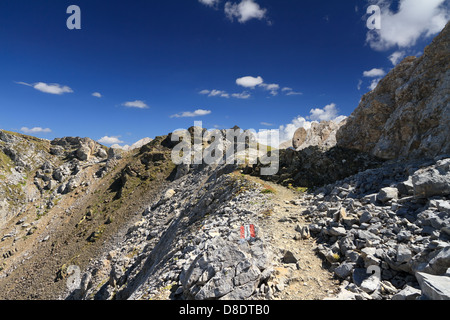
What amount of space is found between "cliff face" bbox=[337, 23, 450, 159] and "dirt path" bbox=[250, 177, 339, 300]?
44.7ft

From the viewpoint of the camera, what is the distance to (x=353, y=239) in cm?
1152

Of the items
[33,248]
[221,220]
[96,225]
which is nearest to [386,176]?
[221,220]

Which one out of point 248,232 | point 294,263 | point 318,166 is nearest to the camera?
point 294,263

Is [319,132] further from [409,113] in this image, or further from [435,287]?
[435,287]

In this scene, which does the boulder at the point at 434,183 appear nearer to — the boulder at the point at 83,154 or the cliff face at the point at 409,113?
the cliff face at the point at 409,113

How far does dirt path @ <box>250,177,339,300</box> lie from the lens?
9.42m

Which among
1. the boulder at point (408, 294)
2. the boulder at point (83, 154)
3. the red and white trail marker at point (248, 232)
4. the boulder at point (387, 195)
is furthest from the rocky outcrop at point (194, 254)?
the boulder at point (83, 154)

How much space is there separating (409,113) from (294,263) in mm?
22262

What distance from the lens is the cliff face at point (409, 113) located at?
63.1 ft

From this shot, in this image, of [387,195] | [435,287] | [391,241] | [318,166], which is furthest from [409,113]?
[435,287]

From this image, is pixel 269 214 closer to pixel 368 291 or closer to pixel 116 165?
pixel 368 291

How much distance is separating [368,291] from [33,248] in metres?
71.1

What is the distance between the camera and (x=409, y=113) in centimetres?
2273

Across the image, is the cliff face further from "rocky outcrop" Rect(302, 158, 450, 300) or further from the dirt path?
the dirt path
